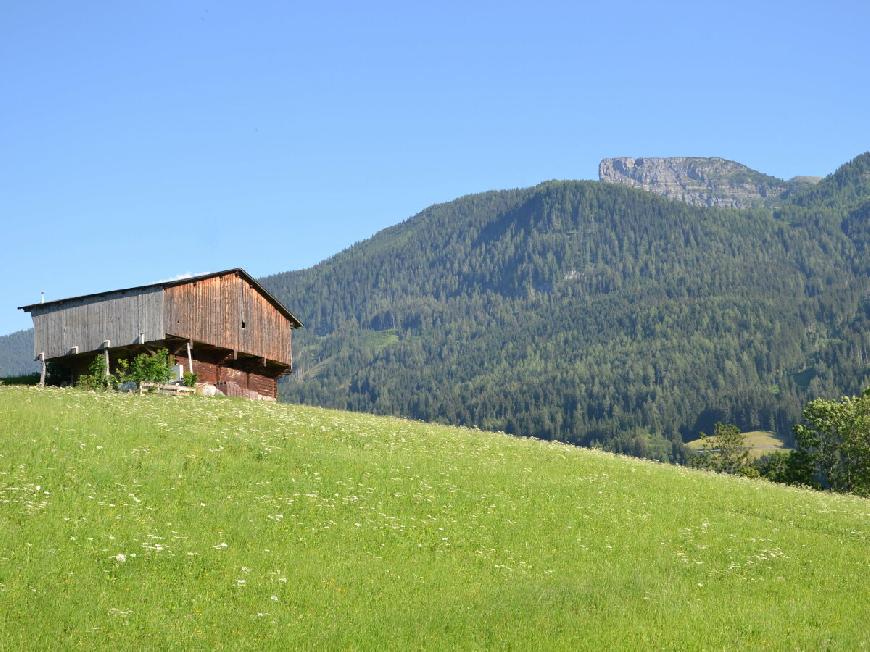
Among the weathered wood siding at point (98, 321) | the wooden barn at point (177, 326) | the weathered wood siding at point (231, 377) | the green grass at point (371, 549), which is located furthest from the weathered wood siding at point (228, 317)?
the green grass at point (371, 549)

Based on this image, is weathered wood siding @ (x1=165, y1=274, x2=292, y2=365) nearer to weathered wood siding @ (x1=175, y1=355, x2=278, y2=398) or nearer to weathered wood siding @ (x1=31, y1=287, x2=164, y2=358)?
weathered wood siding @ (x1=31, y1=287, x2=164, y2=358)

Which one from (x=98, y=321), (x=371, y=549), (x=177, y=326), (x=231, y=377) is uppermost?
(x=98, y=321)

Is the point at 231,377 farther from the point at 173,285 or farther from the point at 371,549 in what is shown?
the point at 371,549

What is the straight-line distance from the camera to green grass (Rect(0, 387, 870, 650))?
64.3 feet

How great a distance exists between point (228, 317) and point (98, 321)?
23.6ft

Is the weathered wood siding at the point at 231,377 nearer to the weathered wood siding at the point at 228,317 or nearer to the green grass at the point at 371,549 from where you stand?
the weathered wood siding at the point at 228,317

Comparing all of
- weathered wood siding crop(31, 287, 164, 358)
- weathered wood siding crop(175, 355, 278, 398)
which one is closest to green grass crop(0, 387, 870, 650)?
weathered wood siding crop(31, 287, 164, 358)

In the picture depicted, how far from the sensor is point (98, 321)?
5484cm

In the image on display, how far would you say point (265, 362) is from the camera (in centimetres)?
6194

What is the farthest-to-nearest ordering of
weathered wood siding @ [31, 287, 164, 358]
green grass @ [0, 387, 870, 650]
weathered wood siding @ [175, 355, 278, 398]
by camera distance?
weathered wood siding @ [175, 355, 278, 398]
weathered wood siding @ [31, 287, 164, 358]
green grass @ [0, 387, 870, 650]

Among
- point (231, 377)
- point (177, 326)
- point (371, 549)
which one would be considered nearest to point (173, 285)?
point (177, 326)

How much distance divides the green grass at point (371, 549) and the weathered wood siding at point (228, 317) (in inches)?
614

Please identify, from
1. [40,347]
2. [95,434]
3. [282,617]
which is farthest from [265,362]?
[282,617]

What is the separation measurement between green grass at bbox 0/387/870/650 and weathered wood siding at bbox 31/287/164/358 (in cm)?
1492
